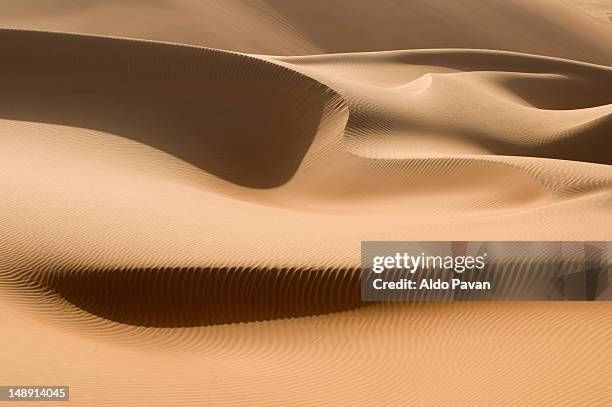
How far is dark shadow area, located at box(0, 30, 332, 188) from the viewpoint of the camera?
40.2ft

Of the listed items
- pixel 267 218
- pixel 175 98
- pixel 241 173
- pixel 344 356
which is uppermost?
pixel 175 98

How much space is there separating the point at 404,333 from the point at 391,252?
103 cm

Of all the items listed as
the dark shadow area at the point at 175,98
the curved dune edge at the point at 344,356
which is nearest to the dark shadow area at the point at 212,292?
the curved dune edge at the point at 344,356

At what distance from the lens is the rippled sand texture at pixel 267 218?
218 inches

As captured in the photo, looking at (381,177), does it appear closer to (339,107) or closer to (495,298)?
(339,107)

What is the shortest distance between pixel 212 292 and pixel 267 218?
5.94 feet

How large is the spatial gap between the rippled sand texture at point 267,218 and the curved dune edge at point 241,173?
0.03 meters

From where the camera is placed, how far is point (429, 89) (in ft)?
52.3

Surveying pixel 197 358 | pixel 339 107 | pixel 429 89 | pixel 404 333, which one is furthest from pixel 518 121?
pixel 197 358

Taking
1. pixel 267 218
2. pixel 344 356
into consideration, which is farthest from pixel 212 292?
pixel 267 218

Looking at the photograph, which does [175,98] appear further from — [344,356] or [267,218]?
[344,356]

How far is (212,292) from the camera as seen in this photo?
6883 millimetres

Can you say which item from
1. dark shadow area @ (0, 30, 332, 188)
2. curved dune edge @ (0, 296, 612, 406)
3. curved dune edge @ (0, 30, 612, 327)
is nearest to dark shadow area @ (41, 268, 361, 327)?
curved dune edge @ (0, 30, 612, 327)

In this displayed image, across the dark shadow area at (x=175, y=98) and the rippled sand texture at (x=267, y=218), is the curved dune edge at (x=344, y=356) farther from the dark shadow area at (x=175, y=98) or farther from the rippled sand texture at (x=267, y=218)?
the dark shadow area at (x=175, y=98)
